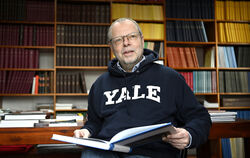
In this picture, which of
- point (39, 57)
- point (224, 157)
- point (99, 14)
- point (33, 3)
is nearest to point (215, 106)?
point (224, 157)

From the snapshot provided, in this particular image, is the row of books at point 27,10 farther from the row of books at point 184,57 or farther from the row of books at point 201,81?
the row of books at point 201,81

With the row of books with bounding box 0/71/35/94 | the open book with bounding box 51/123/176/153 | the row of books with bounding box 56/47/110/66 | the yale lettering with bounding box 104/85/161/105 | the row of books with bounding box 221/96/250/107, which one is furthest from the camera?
the row of books with bounding box 221/96/250/107

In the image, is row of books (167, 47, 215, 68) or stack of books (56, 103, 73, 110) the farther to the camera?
row of books (167, 47, 215, 68)

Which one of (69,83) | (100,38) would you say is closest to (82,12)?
(100,38)

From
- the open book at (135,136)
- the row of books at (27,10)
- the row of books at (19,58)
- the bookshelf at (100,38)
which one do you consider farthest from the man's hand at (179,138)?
the row of books at (27,10)

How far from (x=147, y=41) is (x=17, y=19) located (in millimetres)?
1811

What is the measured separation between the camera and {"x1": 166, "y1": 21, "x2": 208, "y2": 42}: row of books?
3.35 meters

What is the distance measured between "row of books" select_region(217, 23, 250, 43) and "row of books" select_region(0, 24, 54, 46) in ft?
7.90

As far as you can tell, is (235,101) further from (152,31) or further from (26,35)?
(26,35)

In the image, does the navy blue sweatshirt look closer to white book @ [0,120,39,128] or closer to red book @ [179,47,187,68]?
white book @ [0,120,39,128]

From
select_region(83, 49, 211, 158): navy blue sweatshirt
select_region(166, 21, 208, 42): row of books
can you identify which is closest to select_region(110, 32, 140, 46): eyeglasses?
select_region(83, 49, 211, 158): navy blue sweatshirt

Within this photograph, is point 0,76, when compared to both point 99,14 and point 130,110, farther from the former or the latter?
point 130,110

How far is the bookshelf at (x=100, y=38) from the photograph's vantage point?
10.3ft

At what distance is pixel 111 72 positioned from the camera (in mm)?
1378
